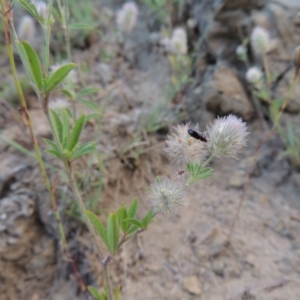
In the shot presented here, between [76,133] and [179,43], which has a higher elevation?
[179,43]

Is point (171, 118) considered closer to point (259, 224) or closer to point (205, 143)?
point (259, 224)

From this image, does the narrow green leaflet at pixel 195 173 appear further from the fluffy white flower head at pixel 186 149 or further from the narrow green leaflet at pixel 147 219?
the narrow green leaflet at pixel 147 219

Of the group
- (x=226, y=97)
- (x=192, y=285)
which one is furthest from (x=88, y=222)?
(x=226, y=97)

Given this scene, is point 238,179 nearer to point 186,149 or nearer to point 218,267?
point 218,267

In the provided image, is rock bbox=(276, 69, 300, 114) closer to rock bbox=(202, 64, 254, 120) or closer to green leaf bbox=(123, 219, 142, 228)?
rock bbox=(202, 64, 254, 120)

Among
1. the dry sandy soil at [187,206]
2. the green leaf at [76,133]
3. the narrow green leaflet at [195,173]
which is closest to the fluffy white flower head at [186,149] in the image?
the narrow green leaflet at [195,173]

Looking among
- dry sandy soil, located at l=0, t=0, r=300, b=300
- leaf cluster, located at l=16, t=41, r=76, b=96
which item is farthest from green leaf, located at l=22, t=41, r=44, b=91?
dry sandy soil, located at l=0, t=0, r=300, b=300

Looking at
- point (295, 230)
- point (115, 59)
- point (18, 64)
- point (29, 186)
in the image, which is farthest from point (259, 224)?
point (18, 64)
